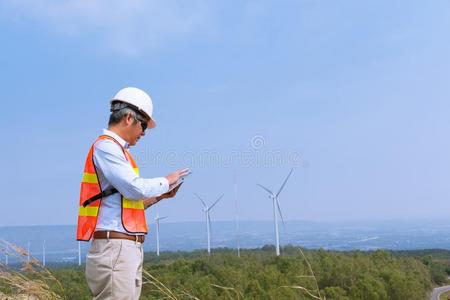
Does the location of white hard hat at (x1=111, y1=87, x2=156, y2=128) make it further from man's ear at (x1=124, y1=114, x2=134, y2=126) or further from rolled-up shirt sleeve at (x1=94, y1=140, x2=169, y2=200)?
rolled-up shirt sleeve at (x1=94, y1=140, x2=169, y2=200)

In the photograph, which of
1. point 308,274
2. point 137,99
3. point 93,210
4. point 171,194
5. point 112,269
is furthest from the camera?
point 308,274

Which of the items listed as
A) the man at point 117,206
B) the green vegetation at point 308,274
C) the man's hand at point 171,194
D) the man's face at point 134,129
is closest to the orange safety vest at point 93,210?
the man at point 117,206

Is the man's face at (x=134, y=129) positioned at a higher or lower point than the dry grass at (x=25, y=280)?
higher

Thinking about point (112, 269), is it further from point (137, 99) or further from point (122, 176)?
point (137, 99)

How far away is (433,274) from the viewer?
300 ft

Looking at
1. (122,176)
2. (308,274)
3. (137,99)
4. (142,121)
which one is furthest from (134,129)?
(308,274)

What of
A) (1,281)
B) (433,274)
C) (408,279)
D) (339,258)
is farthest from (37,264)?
(433,274)

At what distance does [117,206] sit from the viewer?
3.39 metres

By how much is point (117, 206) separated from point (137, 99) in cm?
74

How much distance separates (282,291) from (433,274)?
58.1 m

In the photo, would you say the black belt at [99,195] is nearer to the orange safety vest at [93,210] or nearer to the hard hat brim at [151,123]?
the orange safety vest at [93,210]

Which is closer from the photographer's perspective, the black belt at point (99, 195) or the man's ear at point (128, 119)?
the black belt at point (99, 195)

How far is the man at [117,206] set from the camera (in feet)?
10.8

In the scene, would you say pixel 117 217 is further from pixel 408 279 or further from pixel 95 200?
pixel 408 279
